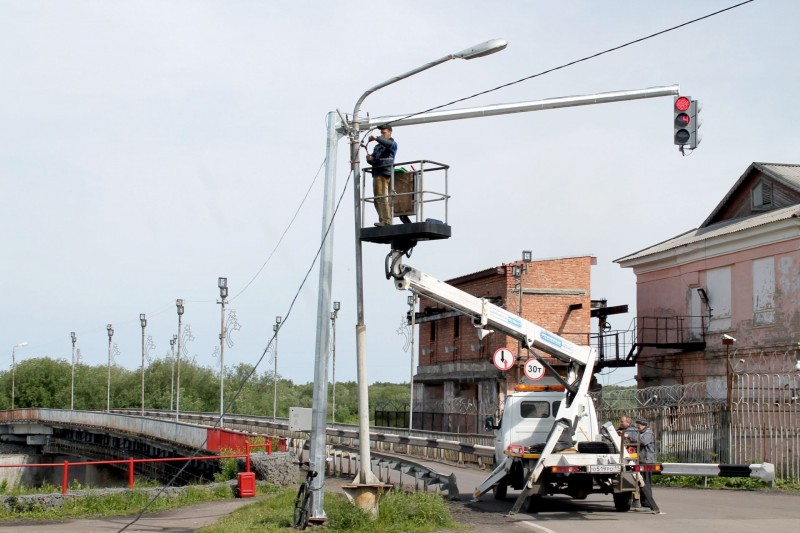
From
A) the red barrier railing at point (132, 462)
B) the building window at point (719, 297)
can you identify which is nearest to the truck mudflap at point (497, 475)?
the red barrier railing at point (132, 462)

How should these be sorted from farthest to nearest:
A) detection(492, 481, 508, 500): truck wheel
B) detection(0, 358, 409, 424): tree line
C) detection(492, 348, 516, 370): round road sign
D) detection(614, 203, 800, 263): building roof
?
detection(0, 358, 409, 424): tree line, detection(614, 203, 800, 263): building roof, detection(492, 348, 516, 370): round road sign, detection(492, 481, 508, 500): truck wheel

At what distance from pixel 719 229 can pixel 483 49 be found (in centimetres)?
2621

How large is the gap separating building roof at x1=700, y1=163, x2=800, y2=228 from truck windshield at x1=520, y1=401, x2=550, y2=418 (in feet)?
61.3

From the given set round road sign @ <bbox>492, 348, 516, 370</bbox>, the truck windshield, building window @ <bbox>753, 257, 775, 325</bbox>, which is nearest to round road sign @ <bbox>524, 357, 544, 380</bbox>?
round road sign @ <bbox>492, 348, 516, 370</bbox>

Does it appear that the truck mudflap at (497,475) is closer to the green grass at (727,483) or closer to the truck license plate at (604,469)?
the truck license plate at (604,469)

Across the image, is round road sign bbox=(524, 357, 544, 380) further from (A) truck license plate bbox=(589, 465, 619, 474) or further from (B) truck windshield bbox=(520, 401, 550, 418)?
(A) truck license plate bbox=(589, 465, 619, 474)

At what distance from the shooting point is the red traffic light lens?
1462 cm

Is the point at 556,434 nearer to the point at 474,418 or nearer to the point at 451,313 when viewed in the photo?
the point at 474,418

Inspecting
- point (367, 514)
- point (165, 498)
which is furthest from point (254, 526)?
Result: point (165, 498)

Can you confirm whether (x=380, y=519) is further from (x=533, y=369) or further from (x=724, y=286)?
(x=724, y=286)

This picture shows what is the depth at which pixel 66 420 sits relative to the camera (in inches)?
2783

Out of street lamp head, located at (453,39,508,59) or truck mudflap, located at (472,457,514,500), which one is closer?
street lamp head, located at (453,39,508,59)

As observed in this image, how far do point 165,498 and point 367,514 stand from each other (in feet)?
26.4

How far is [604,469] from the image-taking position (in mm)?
17219
